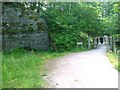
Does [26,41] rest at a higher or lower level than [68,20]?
lower

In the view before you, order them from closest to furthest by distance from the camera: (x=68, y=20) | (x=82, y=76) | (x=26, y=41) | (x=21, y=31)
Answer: (x=82, y=76) → (x=21, y=31) → (x=26, y=41) → (x=68, y=20)

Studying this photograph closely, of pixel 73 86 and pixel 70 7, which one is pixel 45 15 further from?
pixel 73 86

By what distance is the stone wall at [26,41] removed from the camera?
53.5ft

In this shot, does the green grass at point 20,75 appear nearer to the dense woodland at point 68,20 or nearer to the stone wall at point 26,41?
the dense woodland at point 68,20

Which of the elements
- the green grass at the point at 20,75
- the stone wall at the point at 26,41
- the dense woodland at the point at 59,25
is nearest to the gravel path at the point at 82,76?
the green grass at the point at 20,75

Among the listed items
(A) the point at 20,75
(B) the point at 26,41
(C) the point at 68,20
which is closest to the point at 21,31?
(B) the point at 26,41

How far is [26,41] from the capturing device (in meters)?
17.4

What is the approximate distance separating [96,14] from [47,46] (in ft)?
20.3

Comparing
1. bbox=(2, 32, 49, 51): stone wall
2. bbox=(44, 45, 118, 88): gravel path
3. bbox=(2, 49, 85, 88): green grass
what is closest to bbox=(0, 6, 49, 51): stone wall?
bbox=(2, 32, 49, 51): stone wall

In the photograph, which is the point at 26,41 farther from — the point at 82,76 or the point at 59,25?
the point at 82,76

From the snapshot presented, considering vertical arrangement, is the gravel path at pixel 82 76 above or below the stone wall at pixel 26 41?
above

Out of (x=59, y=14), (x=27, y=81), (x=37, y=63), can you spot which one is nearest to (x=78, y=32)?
(x=59, y=14)

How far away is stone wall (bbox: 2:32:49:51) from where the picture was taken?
16.3 m

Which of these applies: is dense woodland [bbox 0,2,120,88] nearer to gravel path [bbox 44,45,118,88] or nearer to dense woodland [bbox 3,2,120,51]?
dense woodland [bbox 3,2,120,51]
